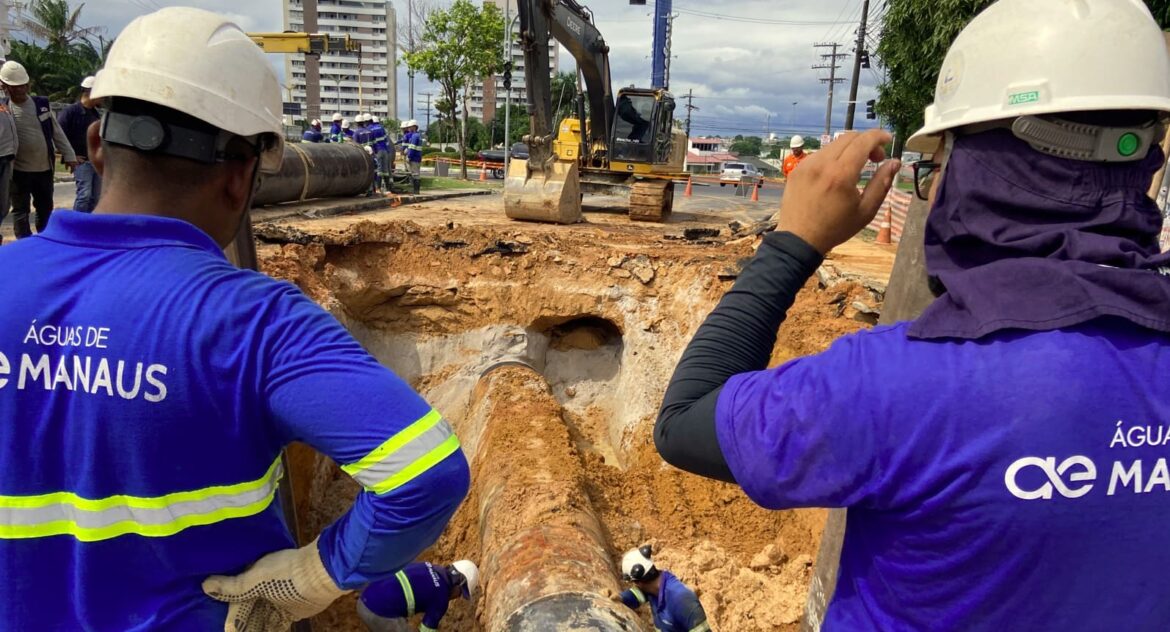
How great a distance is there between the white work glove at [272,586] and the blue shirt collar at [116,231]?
69cm

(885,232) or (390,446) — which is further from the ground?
(390,446)

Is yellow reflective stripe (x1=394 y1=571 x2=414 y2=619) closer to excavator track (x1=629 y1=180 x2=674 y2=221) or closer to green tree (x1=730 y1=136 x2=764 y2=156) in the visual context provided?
excavator track (x1=629 y1=180 x2=674 y2=221)

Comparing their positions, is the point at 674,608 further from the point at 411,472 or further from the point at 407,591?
the point at 411,472

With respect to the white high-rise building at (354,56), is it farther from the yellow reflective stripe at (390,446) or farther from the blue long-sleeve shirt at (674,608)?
the yellow reflective stripe at (390,446)

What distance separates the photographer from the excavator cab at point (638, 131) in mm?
15281

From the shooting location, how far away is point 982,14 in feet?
4.27

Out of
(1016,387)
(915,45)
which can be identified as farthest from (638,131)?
(1016,387)

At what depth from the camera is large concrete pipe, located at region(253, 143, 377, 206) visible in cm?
1277

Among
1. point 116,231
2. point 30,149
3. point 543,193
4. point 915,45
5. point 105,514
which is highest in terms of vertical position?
point 915,45

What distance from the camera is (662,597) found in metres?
3.55

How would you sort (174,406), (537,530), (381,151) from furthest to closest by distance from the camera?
(381,151) → (537,530) → (174,406)

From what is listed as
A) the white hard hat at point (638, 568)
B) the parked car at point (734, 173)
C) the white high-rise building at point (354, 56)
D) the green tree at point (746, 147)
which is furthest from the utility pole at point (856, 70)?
the white high-rise building at point (354, 56)

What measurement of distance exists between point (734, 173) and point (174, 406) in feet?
134

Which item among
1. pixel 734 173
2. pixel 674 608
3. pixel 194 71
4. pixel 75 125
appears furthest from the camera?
pixel 734 173
